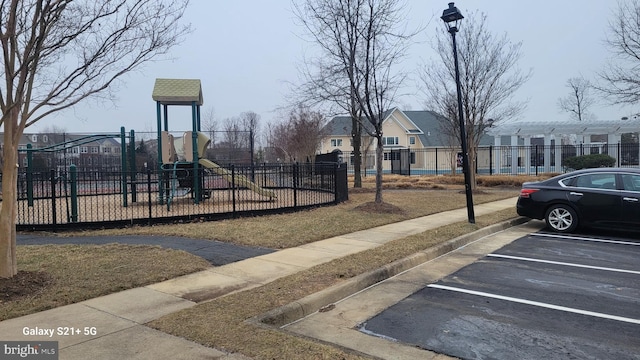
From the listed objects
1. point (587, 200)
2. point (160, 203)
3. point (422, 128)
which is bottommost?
point (160, 203)

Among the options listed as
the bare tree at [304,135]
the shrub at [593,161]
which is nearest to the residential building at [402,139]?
the bare tree at [304,135]

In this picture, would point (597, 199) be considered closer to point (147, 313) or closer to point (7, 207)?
point (147, 313)

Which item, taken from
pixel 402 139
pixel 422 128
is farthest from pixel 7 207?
pixel 422 128

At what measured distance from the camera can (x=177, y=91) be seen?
14836 mm

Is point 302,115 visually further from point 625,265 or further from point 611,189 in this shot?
point 625,265

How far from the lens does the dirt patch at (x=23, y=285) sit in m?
5.12

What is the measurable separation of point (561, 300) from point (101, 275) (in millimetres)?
5864

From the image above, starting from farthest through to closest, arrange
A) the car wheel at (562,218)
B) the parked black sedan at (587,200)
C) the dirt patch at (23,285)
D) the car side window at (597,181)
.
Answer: the car wheel at (562,218)
the car side window at (597,181)
the parked black sedan at (587,200)
the dirt patch at (23,285)

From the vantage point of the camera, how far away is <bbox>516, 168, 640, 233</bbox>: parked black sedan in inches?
357

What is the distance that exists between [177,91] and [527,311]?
12.9 metres

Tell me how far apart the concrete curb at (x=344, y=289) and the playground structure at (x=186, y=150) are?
7462 millimetres

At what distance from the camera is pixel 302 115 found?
3341 cm

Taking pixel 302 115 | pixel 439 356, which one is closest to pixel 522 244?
pixel 439 356

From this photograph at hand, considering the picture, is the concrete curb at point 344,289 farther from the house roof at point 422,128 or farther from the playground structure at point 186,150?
the house roof at point 422,128
